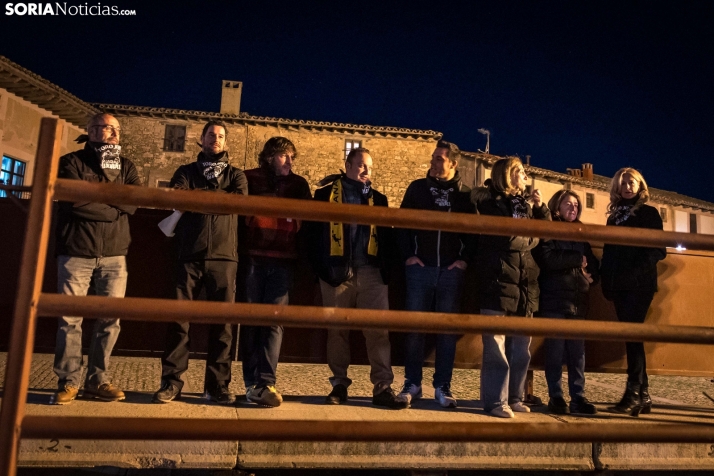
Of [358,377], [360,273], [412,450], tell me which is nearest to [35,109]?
[358,377]

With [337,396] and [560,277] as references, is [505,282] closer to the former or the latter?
[560,277]

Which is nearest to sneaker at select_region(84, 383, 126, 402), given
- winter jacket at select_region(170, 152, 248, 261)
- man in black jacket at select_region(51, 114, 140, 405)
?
man in black jacket at select_region(51, 114, 140, 405)

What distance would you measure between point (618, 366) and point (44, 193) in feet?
15.3

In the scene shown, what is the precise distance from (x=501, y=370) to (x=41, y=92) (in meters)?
19.0

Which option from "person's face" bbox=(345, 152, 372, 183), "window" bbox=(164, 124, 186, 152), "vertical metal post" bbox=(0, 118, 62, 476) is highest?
"window" bbox=(164, 124, 186, 152)

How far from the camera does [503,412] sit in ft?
12.3

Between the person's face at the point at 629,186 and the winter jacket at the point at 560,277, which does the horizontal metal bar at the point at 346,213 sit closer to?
the winter jacket at the point at 560,277

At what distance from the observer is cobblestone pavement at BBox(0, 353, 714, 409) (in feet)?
19.1

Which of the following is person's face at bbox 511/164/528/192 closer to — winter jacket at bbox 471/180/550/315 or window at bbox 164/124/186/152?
winter jacket at bbox 471/180/550/315

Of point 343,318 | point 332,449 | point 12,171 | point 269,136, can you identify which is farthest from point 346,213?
point 269,136

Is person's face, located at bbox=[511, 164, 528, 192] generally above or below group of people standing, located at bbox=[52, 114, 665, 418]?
above

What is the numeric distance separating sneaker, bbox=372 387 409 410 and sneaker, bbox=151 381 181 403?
129cm

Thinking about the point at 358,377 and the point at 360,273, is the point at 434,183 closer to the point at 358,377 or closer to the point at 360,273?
the point at 360,273

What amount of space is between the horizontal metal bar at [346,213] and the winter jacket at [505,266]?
1.93 metres
